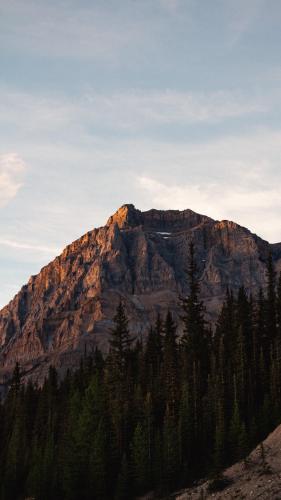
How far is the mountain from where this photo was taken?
118 ft

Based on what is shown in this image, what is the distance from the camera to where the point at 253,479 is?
39.0 meters

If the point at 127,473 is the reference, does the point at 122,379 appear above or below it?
above

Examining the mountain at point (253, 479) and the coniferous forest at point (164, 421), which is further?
the coniferous forest at point (164, 421)

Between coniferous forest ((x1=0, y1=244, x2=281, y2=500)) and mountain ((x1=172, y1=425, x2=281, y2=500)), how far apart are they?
228cm

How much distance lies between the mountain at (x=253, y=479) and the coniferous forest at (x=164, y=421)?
228cm

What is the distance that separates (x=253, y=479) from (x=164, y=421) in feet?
70.2

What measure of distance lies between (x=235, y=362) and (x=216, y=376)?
29.1 ft

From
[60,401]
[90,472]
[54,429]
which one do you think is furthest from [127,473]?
[60,401]

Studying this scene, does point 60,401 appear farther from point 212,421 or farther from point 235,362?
point 212,421

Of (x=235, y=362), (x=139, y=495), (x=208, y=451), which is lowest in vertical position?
(x=139, y=495)

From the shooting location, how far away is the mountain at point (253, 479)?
118 ft

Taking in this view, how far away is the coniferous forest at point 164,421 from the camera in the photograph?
175 feet

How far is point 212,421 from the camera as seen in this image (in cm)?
6112

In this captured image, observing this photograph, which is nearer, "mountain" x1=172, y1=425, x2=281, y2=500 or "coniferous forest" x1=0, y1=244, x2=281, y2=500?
"mountain" x1=172, y1=425, x2=281, y2=500
